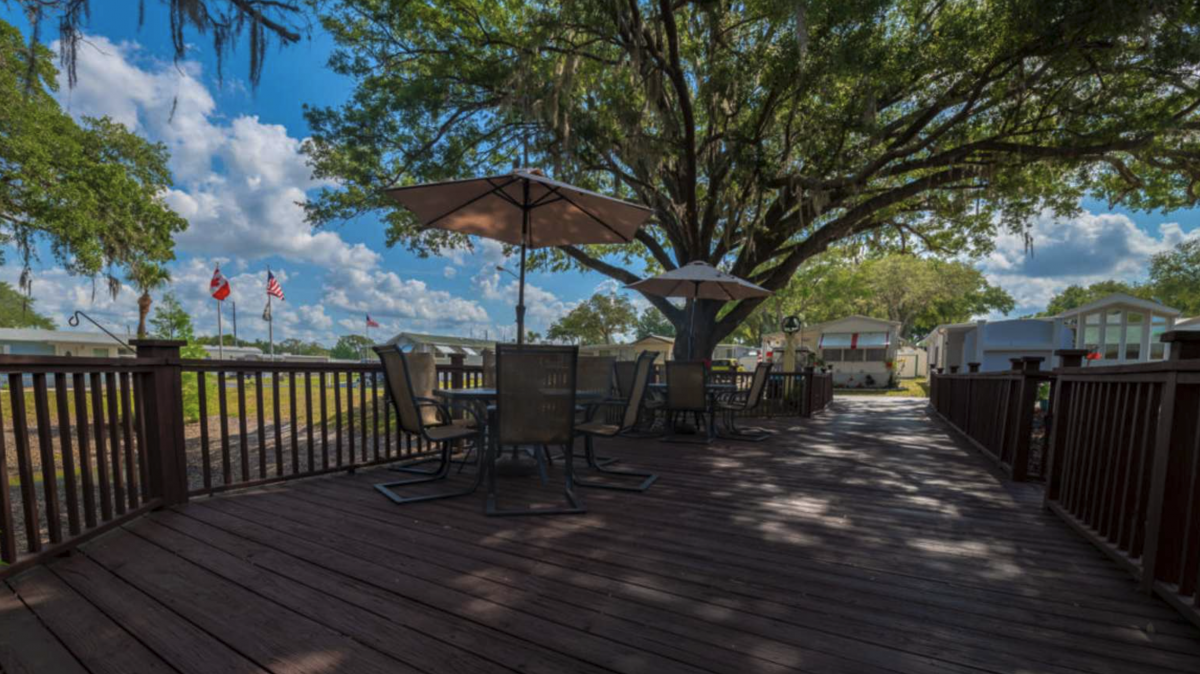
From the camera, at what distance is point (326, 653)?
A: 1.36m

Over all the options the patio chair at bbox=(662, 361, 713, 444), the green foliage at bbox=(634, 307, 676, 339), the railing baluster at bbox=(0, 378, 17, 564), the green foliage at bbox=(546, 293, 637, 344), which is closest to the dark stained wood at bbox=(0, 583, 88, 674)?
the railing baluster at bbox=(0, 378, 17, 564)

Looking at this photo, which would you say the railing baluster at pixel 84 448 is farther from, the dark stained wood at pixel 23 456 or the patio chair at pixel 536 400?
the patio chair at pixel 536 400


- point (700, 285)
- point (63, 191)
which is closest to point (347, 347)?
point (63, 191)

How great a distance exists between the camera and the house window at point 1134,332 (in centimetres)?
998

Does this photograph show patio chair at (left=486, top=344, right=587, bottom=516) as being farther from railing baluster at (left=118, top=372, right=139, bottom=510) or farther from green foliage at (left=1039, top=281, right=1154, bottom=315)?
green foliage at (left=1039, top=281, right=1154, bottom=315)

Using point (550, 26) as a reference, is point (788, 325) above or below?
below

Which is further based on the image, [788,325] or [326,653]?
[788,325]

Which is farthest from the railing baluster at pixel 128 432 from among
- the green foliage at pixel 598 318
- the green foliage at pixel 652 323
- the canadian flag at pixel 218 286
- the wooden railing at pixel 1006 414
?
the green foliage at pixel 652 323

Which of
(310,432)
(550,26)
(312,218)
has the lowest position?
(310,432)

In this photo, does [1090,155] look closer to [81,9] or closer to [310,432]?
[310,432]

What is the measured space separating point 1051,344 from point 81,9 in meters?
17.4

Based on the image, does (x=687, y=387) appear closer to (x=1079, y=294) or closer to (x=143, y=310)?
(x=143, y=310)

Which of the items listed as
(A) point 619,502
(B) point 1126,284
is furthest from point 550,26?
(B) point 1126,284

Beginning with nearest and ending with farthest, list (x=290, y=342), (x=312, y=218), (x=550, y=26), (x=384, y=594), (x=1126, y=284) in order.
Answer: (x=384, y=594) → (x=550, y=26) → (x=312, y=218) → (x=1126, y=284) → (x=290, y=342)
